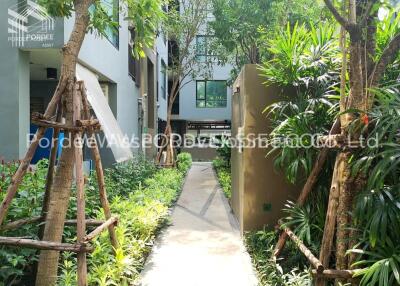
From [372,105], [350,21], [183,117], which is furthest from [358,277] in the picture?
[183,117]

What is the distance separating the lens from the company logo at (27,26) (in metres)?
6.82

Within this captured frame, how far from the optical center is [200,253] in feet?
17.8

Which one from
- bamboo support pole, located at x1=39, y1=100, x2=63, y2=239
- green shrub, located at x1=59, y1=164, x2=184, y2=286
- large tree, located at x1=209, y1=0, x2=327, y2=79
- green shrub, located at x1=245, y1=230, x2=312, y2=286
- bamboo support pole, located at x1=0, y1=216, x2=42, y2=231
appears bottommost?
green shrub, located at x1=245, y1=230, x2=312, y2=286

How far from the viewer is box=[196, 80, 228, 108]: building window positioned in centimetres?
2772

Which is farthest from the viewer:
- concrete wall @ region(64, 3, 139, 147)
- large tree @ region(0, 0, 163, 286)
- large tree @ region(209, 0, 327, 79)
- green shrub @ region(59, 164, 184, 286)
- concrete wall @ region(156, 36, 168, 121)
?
concrete wall @ region(156, 36, 168, 121)

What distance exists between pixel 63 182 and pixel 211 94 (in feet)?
81.1

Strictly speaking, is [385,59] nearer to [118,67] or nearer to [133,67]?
[118,67]

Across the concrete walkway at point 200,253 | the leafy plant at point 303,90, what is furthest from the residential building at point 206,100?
the leafy plant at point 303,90

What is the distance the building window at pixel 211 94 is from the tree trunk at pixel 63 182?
24.2 m

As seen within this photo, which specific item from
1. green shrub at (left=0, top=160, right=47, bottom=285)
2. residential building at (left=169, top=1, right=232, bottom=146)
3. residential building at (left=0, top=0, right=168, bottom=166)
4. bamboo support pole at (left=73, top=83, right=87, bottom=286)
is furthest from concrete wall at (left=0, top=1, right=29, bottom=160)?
residential building at (left=169, top=1, right=232, bottom=146)

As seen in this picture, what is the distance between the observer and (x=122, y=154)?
27.8ft

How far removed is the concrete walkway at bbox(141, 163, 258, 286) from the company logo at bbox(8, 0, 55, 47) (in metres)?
4.21

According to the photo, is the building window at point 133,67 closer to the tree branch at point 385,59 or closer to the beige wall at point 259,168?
the beige wall at point 259,168

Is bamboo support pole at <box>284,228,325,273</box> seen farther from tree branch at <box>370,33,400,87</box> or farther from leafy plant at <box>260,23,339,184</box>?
tree branch at <box>370,33,400,87</box>
